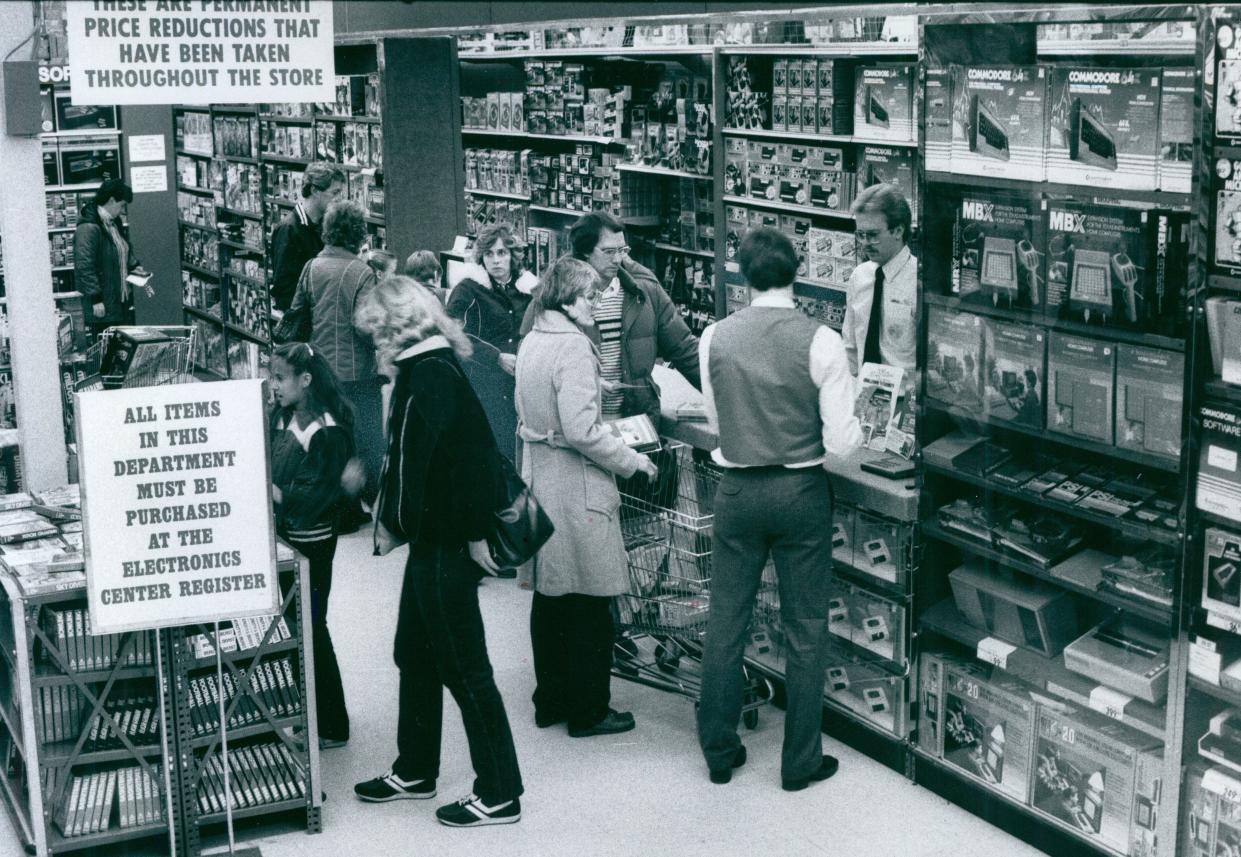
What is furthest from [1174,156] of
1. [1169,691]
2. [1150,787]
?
[1150,787]

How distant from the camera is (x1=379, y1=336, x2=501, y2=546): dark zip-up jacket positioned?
428 centimetres

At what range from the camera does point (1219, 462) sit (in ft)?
12.3

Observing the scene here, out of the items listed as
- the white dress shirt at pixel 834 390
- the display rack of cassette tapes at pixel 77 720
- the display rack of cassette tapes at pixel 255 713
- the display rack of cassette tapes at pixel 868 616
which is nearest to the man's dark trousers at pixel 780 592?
the white dress shirt at pixel 834 390

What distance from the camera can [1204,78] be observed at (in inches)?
143

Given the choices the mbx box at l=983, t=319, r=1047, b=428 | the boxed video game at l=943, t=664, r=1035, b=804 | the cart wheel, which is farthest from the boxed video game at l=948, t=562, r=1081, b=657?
the cart wheel

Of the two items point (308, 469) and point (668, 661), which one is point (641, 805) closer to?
point (668, 661)

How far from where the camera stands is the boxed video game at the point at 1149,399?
3.97m

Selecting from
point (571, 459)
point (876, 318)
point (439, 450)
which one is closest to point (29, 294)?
point (439, 450)

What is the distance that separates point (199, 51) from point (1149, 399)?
2.95m

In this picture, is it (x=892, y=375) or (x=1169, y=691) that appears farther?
Answer: (x=892, y=375)

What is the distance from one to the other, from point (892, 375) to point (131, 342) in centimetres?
285

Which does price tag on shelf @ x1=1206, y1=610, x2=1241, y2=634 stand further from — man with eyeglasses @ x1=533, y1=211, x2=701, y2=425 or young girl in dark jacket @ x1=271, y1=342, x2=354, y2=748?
young girl in dark jacket @ x1=271, y1=342, x2=354, y2=748

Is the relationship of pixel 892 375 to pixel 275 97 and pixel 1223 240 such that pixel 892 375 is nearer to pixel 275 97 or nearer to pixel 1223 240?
pixel 1223 240

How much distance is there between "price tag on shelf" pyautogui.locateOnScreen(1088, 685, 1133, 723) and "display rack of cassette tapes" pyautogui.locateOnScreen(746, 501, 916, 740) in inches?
30.1
